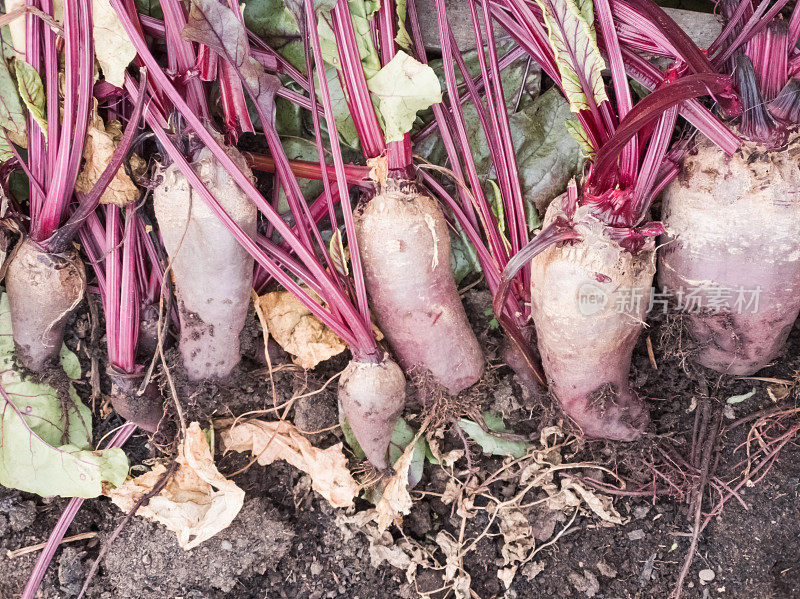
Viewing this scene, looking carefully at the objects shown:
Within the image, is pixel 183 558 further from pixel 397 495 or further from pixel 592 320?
pixel 592 320

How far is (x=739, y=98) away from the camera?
52.5 inches

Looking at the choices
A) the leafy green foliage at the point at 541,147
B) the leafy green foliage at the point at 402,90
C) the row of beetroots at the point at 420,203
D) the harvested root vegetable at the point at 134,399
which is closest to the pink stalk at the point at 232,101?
the row of beetroots at the point at 420,203

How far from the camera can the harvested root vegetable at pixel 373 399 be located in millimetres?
1530

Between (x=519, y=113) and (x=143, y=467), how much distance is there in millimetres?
1487

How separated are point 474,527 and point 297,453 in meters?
0.56

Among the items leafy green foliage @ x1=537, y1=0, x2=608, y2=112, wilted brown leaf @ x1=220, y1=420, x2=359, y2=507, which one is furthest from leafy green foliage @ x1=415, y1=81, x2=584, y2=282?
wilted brown leaf @ x1=220, y1=420, x2=359, y2=507

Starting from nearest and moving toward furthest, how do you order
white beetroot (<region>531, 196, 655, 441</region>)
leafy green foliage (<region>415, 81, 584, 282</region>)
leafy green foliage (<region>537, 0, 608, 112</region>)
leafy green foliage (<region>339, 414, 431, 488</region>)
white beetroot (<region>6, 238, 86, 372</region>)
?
leafy green foliage (<region>537, 0, 608, 112</region>), white beetroot (<region>531, 196, 655, 441</region>), white beetroot (<region>6, 238, 86, 372</region>), leafy green foliage (<region>415, 81, 584, 282</region>), leafy green foliage (<region>339, 414, 431, 488</region>)

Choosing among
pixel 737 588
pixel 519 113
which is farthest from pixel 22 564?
pixel 737 588

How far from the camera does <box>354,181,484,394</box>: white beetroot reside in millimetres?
1443

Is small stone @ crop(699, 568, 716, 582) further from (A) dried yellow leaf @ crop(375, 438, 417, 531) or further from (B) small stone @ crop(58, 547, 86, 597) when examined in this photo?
(B) small stone @ crop(58, 547, 86, 597)

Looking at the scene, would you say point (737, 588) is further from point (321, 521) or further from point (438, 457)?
point (321, 521)

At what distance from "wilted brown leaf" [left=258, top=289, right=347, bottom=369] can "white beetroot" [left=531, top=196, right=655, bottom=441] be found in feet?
1.85

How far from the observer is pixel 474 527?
66.7 inches

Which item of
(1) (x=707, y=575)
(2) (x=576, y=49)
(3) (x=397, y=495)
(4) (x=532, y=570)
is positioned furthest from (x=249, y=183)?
(1) (x=707, y=575)
